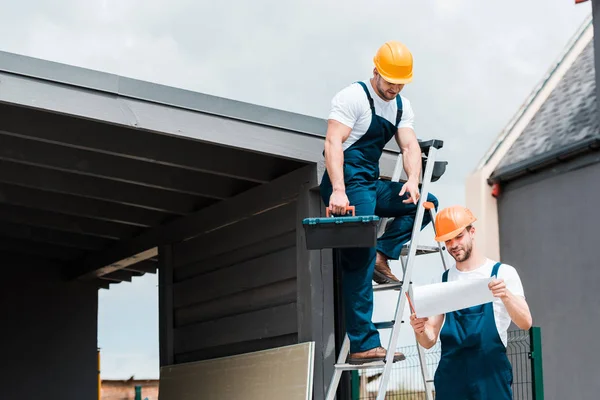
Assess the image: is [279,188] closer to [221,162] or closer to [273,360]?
[221,162]

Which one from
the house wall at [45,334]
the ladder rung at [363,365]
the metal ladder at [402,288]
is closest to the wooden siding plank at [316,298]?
the metal ladder at [402,288]

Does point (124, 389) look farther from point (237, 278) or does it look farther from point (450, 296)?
point (450, 296)

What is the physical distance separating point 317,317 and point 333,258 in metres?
0.43

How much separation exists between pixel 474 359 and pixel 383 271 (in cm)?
157

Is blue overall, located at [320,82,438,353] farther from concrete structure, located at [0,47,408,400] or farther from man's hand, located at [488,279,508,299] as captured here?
man's hand, located at [488,279,508,299]

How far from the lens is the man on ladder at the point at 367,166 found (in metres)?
5.59

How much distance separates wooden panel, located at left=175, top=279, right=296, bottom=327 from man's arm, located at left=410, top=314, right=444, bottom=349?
241cm

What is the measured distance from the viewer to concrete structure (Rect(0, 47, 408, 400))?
20.6 feet

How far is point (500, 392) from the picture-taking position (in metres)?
4.48

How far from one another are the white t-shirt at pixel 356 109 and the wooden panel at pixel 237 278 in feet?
5.00

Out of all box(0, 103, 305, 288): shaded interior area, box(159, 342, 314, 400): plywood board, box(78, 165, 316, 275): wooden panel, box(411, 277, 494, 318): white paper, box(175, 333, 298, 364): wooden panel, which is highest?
box(0, 103, 305, 288): shaded interior area

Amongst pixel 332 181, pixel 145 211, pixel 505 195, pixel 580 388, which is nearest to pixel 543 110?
pixel 505 195

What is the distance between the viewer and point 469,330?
4.57 meters

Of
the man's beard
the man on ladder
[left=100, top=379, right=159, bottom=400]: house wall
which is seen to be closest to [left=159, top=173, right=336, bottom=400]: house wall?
the man on ladder
